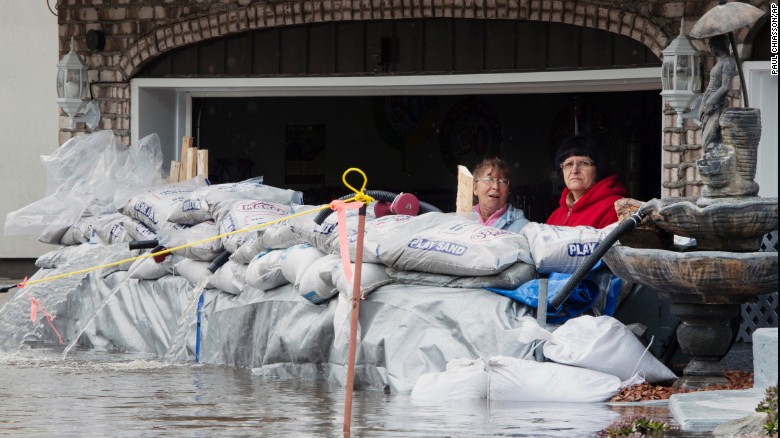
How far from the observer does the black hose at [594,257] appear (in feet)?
23.7

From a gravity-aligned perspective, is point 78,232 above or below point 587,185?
below

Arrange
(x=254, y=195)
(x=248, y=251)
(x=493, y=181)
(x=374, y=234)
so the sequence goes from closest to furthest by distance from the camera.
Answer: (x=374, y=234) < (x=493, y=181) < (x=248, y=251) < (x=254, y=195)

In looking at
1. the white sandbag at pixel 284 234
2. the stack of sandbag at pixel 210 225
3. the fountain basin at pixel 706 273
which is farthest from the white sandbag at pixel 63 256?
the fountain basin at pixel 706 273

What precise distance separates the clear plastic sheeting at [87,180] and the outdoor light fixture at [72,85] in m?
0.33

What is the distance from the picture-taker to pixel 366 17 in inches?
511

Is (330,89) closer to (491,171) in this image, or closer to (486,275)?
(491,171)

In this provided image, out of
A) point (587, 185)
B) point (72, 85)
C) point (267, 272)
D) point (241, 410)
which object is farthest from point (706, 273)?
point (72, 85)

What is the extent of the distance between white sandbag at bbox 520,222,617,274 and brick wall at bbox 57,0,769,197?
372 centimetres

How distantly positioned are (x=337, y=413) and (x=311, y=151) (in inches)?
418

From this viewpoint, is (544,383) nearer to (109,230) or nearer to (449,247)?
(449,247)

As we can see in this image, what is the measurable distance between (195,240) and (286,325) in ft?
5.33

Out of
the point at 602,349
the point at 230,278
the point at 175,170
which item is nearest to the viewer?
the point at 602,349

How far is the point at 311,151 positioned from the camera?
17516mm

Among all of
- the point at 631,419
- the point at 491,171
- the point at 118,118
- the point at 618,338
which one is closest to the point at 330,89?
the point at 118,118
